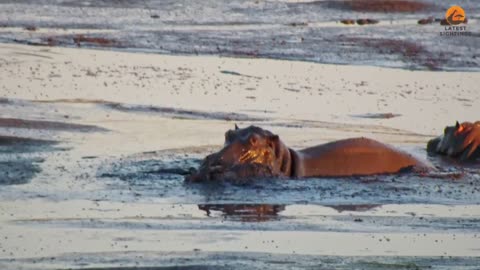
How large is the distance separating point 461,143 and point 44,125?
4.17m

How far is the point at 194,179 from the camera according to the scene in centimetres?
1258

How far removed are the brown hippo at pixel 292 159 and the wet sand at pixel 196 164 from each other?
0.61 ft

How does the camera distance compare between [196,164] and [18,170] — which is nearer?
[18,170]

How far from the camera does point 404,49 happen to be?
22.8 m

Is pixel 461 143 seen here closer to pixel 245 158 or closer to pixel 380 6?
pixel 245 158

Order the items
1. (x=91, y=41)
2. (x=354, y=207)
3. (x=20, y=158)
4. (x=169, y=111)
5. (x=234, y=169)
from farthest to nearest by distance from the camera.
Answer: (x=91, y=41)
(x=169, y=111)
(x=20, y=158)
(x=234, y=169)
(x=354, y=207)

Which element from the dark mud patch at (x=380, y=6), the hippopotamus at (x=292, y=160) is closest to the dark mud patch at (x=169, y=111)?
the hippopotamus at (x=292, y=160)

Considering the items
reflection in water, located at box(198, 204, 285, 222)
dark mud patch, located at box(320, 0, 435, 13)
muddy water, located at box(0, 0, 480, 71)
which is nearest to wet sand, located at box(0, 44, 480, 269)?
reflection in water, located at box(198, 204, 285, 222)

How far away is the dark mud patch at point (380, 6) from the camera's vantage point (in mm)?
27578

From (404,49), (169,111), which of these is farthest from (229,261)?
(404,49)

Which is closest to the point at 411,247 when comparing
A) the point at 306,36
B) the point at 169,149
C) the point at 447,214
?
the point at 447,214

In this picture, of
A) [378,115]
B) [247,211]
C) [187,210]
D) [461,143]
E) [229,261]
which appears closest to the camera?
[229,261]

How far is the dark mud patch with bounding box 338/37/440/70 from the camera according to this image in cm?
2173

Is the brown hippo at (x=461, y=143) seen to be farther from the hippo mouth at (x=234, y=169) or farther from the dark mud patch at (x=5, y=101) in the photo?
the dark mud patch at (x=5, y=101)
